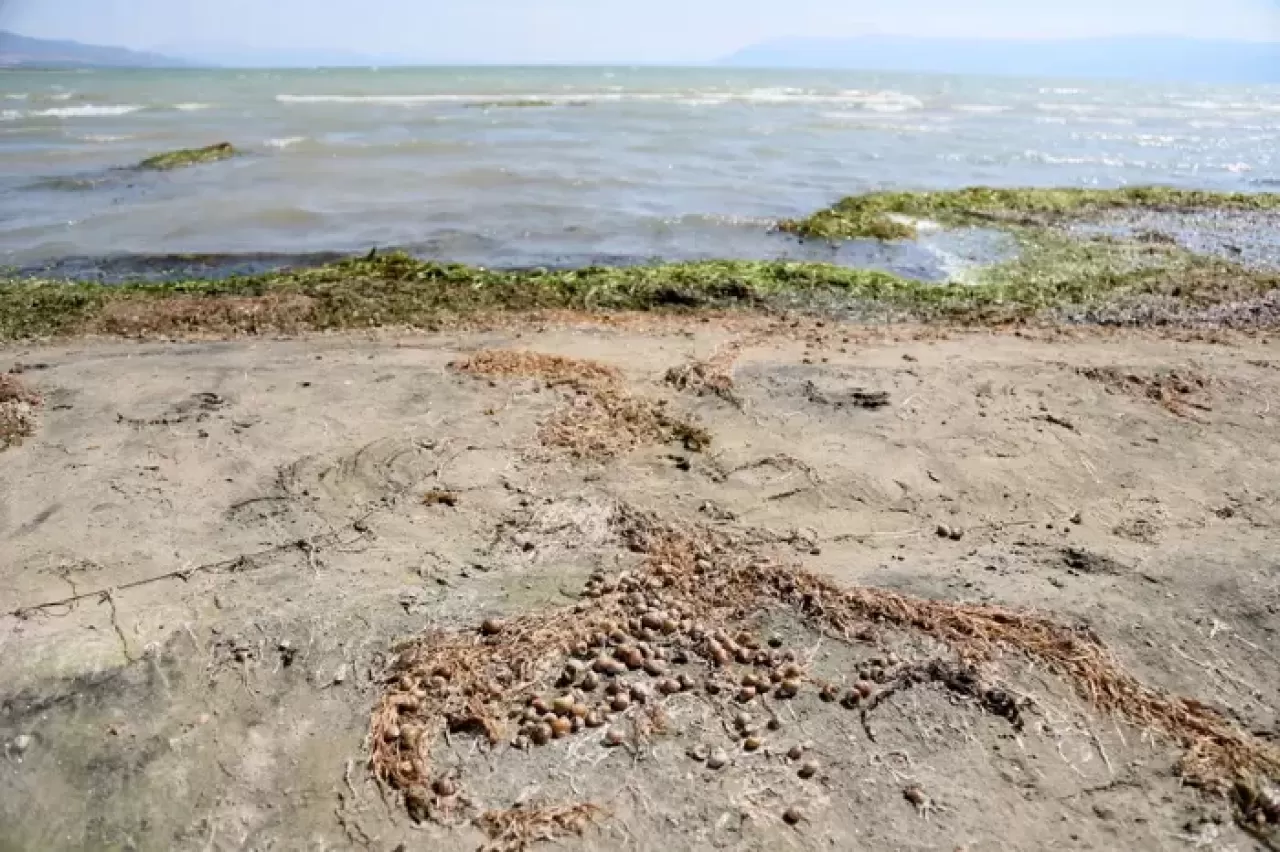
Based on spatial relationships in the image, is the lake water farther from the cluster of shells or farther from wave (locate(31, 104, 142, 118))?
the cluster of shells

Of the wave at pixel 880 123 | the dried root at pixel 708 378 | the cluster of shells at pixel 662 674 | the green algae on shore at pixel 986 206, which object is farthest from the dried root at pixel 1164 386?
the wave at pixel 880 123

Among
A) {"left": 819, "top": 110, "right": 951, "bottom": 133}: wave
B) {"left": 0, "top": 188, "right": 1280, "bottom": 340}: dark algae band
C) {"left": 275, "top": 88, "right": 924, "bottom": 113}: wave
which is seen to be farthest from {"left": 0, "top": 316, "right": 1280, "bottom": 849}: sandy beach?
{"left": 275, "top": 88, "right": 924, "bottom": 113}: wave

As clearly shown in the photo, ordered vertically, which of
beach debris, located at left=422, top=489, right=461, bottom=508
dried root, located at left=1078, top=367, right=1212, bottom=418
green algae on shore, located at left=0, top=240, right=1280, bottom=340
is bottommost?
beach debris, located at left=422, top=489, right=461, bottom=508

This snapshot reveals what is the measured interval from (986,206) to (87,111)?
36589 mm

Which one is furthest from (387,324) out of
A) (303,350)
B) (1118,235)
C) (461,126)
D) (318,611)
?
(461,126)

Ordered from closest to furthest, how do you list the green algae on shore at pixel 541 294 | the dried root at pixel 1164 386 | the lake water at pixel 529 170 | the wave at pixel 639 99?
1. the dried root at pixel 1164 386
2. the green algae on shore at pixel 541 294
3. the lake water at pixel 529 170
4. the wave at pixel 639 99

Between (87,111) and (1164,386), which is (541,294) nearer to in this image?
(1164,386)

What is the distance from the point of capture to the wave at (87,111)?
34.3 meters

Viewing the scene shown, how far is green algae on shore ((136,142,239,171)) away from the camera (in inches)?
810

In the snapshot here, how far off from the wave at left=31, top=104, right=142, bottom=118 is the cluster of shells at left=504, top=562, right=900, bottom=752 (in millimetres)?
38998

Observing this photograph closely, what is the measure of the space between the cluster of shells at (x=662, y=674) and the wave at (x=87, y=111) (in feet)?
128

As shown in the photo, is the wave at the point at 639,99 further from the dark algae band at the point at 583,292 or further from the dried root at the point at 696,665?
the dried root at the point at 696,665

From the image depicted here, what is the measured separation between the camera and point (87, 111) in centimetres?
3606

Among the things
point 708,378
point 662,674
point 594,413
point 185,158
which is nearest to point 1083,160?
point 708,378
